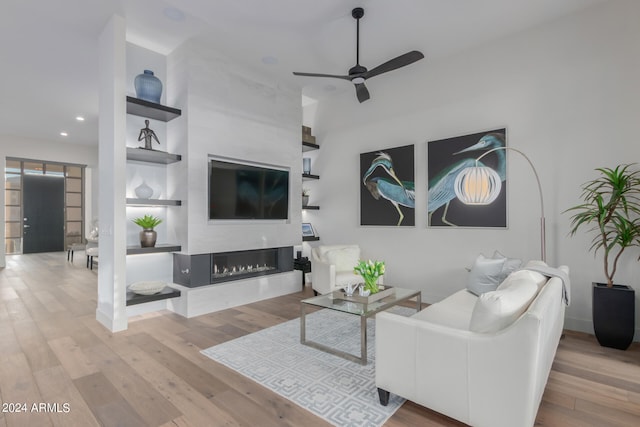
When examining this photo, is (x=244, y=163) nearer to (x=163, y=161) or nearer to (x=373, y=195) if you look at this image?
(x=163, y=161)

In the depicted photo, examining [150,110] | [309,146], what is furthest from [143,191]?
[309,146]

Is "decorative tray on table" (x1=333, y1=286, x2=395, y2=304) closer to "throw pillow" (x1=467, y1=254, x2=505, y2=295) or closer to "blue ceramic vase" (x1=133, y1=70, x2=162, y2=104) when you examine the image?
"throw pillow" (x1=467, y1=254, x2=505, y2=295)

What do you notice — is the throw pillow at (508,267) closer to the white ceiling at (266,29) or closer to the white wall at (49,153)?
the white ceiling at (266,29)

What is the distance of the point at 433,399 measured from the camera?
5.91 feet

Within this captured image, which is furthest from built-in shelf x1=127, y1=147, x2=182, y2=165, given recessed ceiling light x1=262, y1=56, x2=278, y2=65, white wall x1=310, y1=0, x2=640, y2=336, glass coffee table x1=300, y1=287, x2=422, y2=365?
white wall x1=310, y1=0, x2=640, y2=336

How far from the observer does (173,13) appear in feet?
11.1

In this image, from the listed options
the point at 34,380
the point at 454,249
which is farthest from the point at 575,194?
the point at 34,380

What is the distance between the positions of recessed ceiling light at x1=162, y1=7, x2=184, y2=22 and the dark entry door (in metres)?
9.28

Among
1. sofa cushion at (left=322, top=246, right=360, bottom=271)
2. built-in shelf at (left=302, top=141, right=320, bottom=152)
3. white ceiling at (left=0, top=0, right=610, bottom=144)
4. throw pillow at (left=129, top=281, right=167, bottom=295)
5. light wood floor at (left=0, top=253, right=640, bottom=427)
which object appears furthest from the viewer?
built-in shelf at (left=302, top=141, right=320, bottom=152)

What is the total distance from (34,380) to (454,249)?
4399 millimetres

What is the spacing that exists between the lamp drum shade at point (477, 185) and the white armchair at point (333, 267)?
5.38ft

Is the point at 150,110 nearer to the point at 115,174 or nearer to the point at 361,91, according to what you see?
the point at 115,174

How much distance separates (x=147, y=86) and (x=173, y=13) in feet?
2.94

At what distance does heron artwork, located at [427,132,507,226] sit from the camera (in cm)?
388
